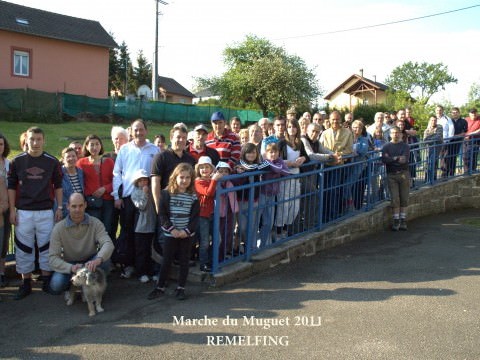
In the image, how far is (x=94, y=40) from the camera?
29844 millimetres

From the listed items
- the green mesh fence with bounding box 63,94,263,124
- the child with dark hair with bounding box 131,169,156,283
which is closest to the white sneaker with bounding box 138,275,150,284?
the child with dark hair with bounding box 131,169,156,283

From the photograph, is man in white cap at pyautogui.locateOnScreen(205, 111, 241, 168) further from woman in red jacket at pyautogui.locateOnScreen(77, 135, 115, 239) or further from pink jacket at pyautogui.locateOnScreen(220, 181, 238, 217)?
woman in red jacket at pyautogui.locateOnScreen(77, 135, 115, 239)

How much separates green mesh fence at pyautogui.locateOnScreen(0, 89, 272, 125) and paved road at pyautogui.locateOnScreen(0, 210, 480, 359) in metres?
19.6

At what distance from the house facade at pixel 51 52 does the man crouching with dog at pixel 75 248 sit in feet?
80.6

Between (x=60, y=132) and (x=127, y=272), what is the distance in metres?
15.8

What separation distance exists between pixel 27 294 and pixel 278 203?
10.2 feet

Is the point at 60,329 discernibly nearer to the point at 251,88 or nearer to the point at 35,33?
the point at 35,33

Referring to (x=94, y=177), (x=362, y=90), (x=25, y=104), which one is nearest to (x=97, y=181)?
(x=94, y=177)

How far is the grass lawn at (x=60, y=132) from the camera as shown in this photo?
15992 millimetres

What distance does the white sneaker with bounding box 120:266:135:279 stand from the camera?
18.1ft

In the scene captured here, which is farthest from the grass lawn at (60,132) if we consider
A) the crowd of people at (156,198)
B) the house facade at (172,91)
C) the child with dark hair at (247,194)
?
the house facade at (172,91)

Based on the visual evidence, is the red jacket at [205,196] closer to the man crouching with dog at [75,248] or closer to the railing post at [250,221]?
the railing post at [250,221]

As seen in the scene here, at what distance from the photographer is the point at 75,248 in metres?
4.87

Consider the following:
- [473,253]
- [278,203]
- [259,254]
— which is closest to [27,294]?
[259,254]
